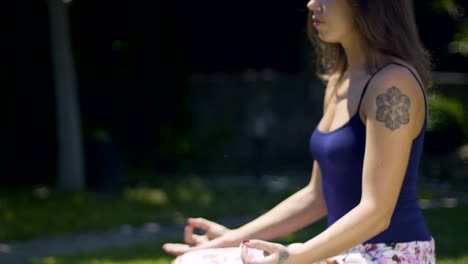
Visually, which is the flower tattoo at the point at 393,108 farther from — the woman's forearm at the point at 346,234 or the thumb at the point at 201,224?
the thumb at the point at 201,224

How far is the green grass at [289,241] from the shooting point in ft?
24.0

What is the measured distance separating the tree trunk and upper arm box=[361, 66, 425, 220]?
908 centimetres

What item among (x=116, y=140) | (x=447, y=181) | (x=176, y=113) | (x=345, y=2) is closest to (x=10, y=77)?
(x=116, y=140)

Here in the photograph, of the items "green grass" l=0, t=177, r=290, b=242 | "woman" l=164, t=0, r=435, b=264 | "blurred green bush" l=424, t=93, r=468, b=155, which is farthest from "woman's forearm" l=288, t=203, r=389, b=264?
"blurred green bush" l=424, t=93, r=468, b=155

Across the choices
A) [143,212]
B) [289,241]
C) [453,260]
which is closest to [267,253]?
[453,260]

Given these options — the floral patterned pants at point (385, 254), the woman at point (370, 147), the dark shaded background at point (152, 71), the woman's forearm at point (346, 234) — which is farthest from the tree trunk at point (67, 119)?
the woman's forearm at point (346, 234)

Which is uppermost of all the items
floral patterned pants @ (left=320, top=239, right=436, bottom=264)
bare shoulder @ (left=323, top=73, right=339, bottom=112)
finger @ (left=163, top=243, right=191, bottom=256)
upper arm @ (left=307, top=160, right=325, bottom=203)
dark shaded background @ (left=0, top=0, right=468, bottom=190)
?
dark shaded background @ (left=0, top=0, right=468, bottom=190)

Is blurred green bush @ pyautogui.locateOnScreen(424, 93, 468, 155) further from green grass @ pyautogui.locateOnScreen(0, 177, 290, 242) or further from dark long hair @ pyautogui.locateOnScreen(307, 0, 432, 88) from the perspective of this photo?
dark long hair @ pyautogui.locateOnScreen(307, 0, 432, 88)

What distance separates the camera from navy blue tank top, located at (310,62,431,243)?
2.88 metres

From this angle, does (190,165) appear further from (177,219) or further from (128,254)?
(128,254)

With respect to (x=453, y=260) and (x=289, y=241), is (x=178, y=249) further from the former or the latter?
(x=289, y=241)

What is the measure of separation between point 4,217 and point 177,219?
1.87 m

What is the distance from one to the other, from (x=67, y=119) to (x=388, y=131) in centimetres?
937

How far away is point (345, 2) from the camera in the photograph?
2941 millimetres
